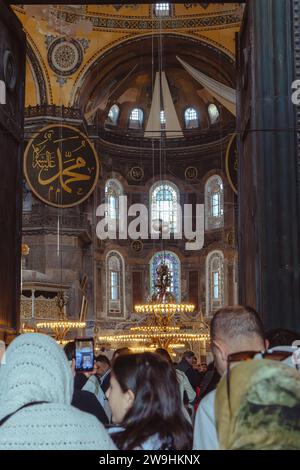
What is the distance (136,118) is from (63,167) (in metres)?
14.3

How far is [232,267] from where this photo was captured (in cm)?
2278

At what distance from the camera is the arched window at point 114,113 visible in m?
24.1

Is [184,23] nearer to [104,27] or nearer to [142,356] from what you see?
[104,27]

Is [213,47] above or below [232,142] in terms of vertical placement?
above

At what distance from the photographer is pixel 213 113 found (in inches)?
950

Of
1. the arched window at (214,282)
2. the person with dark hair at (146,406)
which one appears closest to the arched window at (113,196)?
the arched window at (214,282)

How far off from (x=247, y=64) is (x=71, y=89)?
14086mm

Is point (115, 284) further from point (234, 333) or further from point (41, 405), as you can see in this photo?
point (41, 405)

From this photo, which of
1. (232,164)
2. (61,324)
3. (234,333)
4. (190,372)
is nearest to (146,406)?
(234,333)

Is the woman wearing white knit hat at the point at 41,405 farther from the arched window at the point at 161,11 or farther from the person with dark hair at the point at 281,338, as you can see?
the arched window at the point at 161,11

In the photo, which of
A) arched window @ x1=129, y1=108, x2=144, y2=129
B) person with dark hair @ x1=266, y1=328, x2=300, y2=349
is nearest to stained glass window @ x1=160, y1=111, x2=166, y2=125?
arched window @ x1=129, y1=108, x2=144, y2=129

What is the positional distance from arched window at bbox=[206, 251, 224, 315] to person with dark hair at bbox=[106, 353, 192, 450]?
71.6 ft
